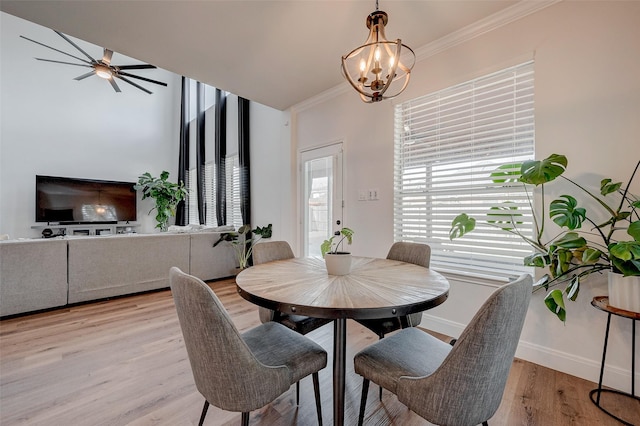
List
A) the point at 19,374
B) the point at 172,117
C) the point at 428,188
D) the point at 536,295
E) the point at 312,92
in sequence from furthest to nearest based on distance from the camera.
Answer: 1. the point at 172,117
2. the point at 312,92
3. the point at 428,188
4. the point at 536,295
5. the point at 19,374

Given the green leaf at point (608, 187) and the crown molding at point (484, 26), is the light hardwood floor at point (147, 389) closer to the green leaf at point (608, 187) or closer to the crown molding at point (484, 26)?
the green leaf at point (608, 187)

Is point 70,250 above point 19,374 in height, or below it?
above

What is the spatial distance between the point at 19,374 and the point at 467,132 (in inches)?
151

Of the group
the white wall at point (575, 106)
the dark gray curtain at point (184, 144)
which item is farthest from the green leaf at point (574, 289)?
the dark gray curtain at point (184, 144)

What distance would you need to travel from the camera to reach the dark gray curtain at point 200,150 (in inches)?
244

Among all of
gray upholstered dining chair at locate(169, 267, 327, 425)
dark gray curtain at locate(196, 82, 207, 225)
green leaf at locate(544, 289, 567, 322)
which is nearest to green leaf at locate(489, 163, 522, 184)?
green leaf at locate(544, 289, 567, 322)

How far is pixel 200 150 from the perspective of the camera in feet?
20.7

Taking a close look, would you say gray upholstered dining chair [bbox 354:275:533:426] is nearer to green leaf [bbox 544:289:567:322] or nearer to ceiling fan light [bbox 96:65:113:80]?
green leaf [bbox 544:289:567:322]

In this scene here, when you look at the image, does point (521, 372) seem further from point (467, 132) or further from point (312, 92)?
point (312, 92)

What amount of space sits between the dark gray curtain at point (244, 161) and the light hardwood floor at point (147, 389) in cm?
257

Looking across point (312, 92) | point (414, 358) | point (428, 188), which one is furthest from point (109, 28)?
point (414, 358)

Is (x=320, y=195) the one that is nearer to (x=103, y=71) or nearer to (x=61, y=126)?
(x=103, y=71)

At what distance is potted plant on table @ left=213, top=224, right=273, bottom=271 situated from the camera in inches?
172

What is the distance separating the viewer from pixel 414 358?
3.87 ft
